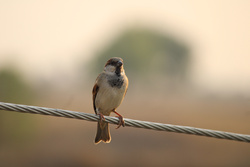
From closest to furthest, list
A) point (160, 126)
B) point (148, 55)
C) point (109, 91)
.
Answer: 1. point (160, 126)
2. point (109, 91)
3. point (148, 55)

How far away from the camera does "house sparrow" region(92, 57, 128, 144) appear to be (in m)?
5.73

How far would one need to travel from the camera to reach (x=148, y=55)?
206 feet

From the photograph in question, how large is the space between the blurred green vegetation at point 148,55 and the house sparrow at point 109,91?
53067 millimetres

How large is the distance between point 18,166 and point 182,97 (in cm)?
3037

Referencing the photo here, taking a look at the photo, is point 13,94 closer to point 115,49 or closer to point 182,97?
point 182,97

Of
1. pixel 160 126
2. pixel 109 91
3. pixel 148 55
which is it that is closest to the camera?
pixel 160 126

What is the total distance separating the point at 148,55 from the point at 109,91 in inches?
2260

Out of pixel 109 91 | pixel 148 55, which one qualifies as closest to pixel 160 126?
pixel 109 91

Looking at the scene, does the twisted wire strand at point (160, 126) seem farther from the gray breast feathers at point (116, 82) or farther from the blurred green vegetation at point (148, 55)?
the blurred green vegetation at point (148, 55)

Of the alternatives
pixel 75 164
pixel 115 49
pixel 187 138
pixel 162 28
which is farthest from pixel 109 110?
A: pixel 162 28

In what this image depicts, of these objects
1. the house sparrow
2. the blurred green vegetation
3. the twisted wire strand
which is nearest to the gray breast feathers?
the house sparrow

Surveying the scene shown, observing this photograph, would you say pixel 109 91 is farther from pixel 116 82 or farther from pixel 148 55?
pixel 148 55

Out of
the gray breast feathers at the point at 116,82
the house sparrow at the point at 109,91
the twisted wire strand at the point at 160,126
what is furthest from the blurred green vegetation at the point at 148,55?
the twisted wire strand at the point at 160,126

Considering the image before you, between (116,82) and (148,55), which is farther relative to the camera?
(148,55)
